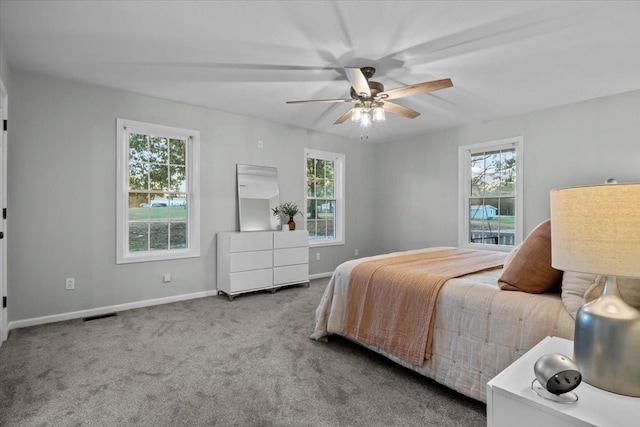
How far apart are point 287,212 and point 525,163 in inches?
131

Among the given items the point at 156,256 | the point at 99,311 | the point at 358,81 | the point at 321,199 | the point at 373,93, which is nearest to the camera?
the point at 358,81

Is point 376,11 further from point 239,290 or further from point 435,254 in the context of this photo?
point 239,290

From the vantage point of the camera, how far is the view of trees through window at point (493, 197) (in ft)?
15.5

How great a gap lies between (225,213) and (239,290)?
1.07 m

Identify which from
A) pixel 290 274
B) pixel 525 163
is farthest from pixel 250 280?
pixel 525 163

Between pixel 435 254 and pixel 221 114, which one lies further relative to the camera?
pixel 221 114

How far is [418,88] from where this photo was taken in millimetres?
2826

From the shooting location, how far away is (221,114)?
454 centimetres

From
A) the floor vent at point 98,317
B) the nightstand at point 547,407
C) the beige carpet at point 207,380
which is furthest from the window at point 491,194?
the floor vent at point 98,317

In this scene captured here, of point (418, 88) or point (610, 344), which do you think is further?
point (418, 88)

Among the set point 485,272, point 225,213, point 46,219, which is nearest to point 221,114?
point 225,213

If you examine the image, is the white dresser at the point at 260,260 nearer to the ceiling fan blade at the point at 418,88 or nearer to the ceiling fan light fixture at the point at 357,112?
the ceiling fan light fixture at the point at 357,112

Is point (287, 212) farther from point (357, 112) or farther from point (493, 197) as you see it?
point (493, 197)

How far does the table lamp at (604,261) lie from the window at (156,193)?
13.2ft
